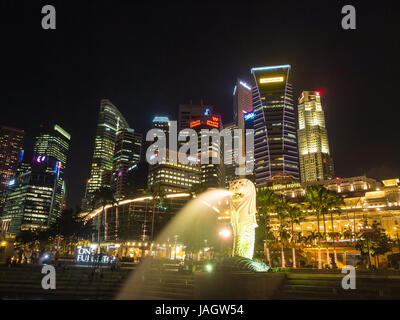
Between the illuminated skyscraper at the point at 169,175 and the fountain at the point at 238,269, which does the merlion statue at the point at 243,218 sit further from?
the illuminated skyscraper at the point at 169,175

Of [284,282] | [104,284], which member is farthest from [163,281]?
[284,282]

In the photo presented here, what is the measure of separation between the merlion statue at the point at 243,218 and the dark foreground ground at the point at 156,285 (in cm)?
393

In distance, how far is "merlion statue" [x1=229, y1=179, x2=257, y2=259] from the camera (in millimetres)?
24781

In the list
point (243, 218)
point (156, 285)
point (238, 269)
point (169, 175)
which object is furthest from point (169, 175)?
point (238, 269)

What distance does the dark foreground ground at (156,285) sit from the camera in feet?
66.2

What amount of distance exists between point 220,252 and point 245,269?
47858mm

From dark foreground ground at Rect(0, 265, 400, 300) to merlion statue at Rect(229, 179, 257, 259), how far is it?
3926 millimetres

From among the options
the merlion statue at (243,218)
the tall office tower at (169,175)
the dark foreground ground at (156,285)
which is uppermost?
the tall office tower at (169,175)

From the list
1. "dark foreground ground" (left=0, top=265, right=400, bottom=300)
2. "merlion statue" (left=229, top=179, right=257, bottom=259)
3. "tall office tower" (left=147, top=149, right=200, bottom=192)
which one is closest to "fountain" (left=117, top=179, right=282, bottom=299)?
"merlion statue" (left=229, top=179, right=257, bottom=259)

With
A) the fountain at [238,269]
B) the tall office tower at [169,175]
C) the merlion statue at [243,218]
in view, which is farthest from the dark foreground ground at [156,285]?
the tall office tower at [169,175]

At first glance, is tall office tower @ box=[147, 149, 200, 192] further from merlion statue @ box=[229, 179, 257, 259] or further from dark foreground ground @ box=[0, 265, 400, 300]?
merlion statue @ box=[229, 179, 257, 259]

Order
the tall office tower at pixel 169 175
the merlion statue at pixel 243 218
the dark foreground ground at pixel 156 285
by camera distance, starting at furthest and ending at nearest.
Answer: the tall office tower at pixel 169 175 → the merlion statue at pixel 243 218 → the dark foreground ground at pixel 156 285

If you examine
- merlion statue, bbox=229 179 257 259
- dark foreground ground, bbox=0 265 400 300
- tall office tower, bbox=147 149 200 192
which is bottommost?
dark foreground ground, bbox=0 265 400 300
